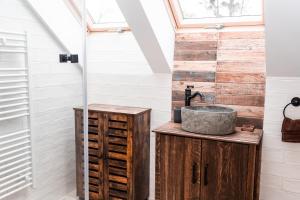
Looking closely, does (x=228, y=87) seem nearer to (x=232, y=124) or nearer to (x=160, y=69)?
(x=232, y=124)

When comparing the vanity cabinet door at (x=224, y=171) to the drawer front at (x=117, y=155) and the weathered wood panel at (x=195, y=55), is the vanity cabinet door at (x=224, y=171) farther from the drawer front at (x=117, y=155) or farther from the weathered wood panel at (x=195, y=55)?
the weathered wood panel at (x=195, y=55)

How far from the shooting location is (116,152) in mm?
2689

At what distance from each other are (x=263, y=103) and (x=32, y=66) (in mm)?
1828

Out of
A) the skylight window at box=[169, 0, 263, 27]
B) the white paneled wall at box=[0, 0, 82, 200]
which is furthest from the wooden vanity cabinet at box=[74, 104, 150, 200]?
the skylight window at box=[169, 0, 263, 27]

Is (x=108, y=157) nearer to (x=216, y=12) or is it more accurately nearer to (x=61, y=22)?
(x=61, y=22)

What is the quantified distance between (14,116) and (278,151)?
6.67 feet

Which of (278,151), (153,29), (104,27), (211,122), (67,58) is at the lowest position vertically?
(278,151)

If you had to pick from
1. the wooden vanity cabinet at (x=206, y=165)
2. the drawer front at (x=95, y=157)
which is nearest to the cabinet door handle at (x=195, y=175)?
the wooden vanity cabinet at (x=206, y=165)

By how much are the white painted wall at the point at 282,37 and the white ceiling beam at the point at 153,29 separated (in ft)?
2.79

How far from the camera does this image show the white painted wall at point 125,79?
9.36ft

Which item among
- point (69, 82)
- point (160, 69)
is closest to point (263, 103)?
point (160, 69)

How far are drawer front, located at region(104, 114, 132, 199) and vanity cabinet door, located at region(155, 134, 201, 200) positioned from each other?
1.09 feet

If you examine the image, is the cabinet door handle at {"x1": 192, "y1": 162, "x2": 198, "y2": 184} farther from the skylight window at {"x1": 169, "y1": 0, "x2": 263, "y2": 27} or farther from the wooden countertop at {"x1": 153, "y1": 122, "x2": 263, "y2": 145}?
the skylight window at {"x1": 169, "y1": 0, "x2": 263, "y2": 27}

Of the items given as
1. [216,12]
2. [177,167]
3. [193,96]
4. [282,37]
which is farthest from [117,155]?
[282,37]
